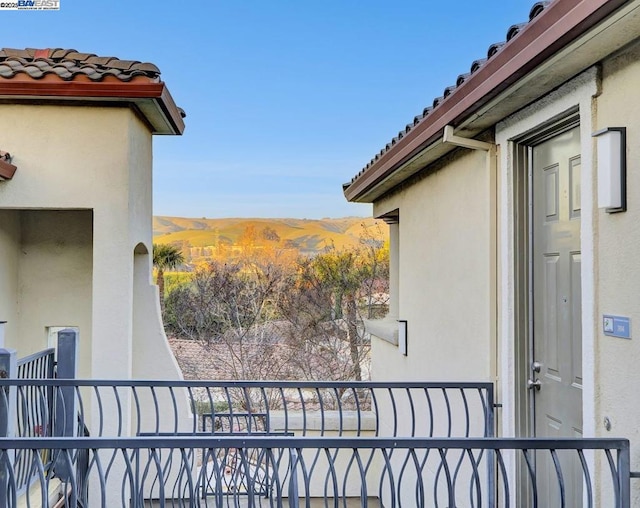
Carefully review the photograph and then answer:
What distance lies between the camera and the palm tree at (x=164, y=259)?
50.3 feet

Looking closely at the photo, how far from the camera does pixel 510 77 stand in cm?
313

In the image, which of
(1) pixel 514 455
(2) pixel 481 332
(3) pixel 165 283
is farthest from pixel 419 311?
(3) pixel 165 283

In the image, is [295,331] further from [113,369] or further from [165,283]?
[113,369]

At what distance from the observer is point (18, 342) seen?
7.46 metres

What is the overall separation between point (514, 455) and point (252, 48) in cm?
1949

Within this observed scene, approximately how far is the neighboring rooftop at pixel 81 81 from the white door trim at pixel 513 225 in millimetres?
3798

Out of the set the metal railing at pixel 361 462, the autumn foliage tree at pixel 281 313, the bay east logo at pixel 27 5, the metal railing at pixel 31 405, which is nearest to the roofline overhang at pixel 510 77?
the metal railing at pixel 361 462

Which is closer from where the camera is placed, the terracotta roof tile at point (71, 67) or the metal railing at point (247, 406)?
the metal railing at point (247, 406)

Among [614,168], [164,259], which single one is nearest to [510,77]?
[614,168]

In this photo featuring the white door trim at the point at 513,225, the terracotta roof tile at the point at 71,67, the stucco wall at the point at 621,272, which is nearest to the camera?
the stucco wall at the point at 621,272

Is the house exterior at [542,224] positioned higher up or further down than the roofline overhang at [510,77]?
further down

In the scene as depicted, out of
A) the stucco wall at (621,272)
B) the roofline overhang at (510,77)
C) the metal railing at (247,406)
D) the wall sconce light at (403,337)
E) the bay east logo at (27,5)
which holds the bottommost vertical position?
the metal railing at (247,406)

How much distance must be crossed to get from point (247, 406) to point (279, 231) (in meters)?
12.3

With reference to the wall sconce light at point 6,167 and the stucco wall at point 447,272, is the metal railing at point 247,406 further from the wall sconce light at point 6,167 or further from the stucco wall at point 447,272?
the wall sconce light at point 6,167
